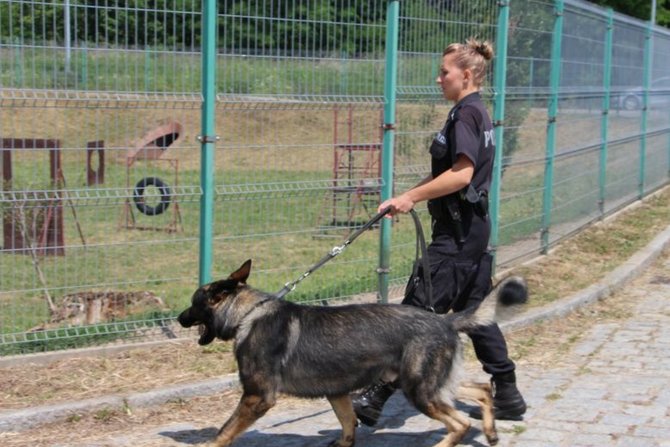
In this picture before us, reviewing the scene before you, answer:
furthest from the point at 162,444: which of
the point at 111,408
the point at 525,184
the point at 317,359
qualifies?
the point at 525,184

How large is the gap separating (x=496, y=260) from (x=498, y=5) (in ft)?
8.18

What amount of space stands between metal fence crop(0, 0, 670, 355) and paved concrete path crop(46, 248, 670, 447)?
5.05ft

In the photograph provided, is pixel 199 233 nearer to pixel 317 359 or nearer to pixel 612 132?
pixel 317 359

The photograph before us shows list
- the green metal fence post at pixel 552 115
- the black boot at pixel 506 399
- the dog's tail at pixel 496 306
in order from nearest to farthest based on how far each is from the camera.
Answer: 1. the dog's tail at pixel 496 306
2. the black boot at pixel 506 399
3. the green metal fence post at pixel 552 115

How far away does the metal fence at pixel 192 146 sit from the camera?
6.66 metres

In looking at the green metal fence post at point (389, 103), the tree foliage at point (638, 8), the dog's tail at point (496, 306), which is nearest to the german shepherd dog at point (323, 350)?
the dog's tail at point (496, 306)

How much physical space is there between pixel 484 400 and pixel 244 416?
1365mm

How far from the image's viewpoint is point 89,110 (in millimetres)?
6793

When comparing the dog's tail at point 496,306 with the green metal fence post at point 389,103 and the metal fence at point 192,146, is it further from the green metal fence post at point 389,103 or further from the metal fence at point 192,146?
the green metal fence post at point 389,103

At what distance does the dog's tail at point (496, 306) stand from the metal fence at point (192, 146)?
93.4 inches

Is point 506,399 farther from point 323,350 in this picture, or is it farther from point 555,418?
point 323,350

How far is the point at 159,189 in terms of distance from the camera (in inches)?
282

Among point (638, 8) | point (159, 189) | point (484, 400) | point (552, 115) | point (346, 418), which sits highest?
point (638, 8)

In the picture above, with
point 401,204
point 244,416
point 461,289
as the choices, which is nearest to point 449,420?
point 461,289
